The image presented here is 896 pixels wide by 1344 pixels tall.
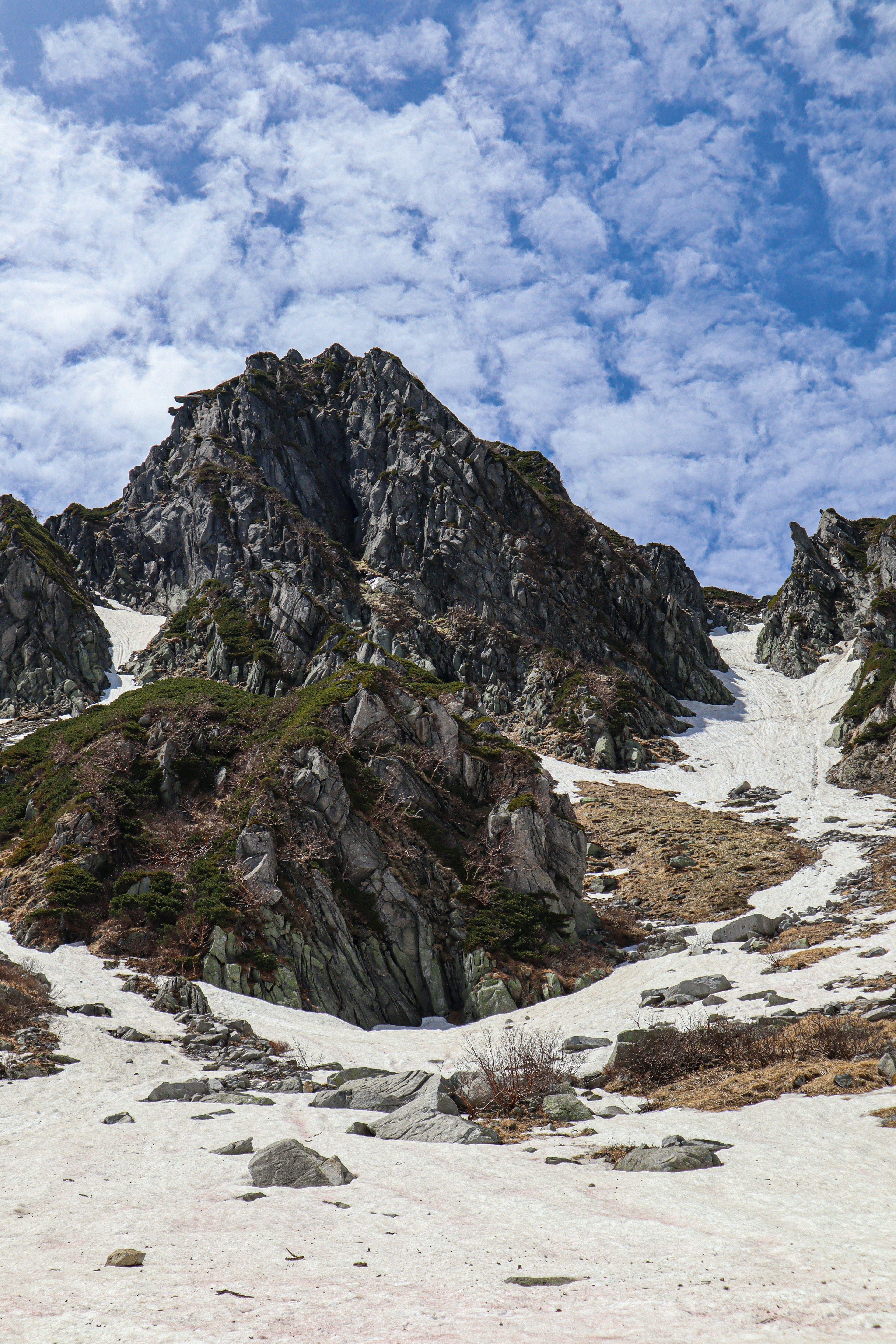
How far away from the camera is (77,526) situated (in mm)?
100875

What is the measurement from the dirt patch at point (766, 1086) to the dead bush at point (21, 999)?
1391 centimetres

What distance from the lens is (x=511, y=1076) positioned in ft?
46.6

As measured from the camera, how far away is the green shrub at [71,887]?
24141 mm

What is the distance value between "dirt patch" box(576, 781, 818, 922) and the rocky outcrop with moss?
6.77m

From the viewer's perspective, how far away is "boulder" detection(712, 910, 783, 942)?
26.3 m

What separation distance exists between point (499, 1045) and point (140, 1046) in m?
9.21

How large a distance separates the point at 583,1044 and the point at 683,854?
84.2ft

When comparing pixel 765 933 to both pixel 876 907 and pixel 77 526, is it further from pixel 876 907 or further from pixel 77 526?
pixel 77 526

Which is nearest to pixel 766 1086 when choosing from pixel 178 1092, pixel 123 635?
pixel 178 1092

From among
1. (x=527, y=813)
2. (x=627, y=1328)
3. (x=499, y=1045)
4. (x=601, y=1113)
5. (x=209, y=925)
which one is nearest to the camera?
(x=627, y=1328)

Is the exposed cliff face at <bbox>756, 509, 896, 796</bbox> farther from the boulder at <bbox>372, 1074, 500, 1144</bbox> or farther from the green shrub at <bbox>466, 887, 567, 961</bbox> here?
the boulder at <bbox>372, 1074, 500, 1144</bbox>

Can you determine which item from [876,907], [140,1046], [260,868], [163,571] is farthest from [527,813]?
[163,571]

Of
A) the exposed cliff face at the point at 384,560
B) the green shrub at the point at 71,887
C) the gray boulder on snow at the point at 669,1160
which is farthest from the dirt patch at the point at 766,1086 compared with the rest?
the exposed cliff face at the point at 384,560

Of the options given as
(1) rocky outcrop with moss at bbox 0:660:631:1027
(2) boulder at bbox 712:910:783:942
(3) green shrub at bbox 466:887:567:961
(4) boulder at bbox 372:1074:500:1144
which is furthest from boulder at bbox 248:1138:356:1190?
(2) boulder at bbox 712:910:783:942
